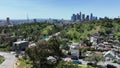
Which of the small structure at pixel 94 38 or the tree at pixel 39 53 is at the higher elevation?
the tree at pixel 39 53

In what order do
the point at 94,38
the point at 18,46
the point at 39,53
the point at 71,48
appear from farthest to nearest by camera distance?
the point at 94,38, the point at 18,46, the point at 71,48, the point at 39,53

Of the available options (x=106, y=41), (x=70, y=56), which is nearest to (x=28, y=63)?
(x=70, y=56)

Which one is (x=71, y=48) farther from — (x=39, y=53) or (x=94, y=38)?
(x=39, y=53)

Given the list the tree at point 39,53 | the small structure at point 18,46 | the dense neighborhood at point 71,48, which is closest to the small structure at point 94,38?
the dense neighborhood at point 71,48

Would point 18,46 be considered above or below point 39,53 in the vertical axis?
below

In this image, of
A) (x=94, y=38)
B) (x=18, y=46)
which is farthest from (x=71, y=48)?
(x=94, y=38)

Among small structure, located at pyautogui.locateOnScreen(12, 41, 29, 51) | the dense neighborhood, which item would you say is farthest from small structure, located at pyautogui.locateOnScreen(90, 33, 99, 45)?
small structure, located at pyautogui.locateOnScreen(12, 41, 29, 51)

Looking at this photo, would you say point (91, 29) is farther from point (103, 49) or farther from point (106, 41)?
point (103, 49)

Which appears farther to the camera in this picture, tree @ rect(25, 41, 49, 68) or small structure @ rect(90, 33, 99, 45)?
small structure @ rect(90, 33, 99, 45)

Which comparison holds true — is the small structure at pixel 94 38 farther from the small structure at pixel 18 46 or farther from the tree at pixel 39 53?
the tree at pixel 39 53

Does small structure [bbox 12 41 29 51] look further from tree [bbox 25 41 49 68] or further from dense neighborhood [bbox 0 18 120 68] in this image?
tree [bbox 25 41 49 68]

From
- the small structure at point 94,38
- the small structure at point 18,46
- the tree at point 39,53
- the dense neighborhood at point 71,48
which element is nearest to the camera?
the tree at point 39,53

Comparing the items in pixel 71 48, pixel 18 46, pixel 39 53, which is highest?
pixel 39 53
